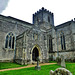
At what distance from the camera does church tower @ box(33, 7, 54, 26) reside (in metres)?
33.0

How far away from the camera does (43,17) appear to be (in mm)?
32781

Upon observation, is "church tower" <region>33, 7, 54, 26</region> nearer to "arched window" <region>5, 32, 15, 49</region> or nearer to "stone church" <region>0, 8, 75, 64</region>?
"stone church" <region>0, 8, 75, 64</region>

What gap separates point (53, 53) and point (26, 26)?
11.5 m

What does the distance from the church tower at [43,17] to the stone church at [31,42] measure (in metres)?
9.17

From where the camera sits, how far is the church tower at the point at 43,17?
3300cm

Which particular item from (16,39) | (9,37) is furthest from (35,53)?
(9,37)

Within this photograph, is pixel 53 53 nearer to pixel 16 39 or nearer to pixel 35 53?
pixel 35 53

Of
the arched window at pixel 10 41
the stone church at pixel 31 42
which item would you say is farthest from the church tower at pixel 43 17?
the arched window at pixel 10 41

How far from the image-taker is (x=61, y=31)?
24.5 meters

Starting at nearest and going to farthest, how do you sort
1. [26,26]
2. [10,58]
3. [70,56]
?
[10,58]
[70,56]
[26,26]

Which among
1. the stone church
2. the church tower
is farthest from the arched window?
the church tower

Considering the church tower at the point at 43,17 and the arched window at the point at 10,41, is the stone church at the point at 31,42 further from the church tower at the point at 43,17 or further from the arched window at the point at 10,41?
the church tower at the point at 43,17

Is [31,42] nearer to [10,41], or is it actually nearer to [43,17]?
[10,41]

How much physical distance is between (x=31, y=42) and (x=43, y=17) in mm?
18966
